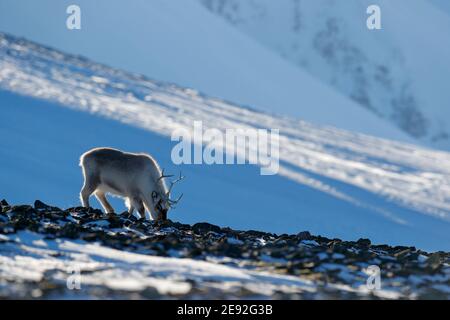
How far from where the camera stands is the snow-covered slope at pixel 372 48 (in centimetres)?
10488

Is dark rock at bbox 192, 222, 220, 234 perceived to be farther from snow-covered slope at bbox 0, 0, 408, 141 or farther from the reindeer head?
snow-covered slope at bbox 0, 0, 408, 141

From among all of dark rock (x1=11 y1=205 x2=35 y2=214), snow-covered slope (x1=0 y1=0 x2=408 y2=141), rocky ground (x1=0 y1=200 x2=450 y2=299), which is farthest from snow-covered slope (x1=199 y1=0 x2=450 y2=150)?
dark rock (x1=11 y1=205 x2=35 y2=214)

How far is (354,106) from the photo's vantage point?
74.1 meters

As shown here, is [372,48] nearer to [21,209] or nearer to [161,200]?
[161,200]

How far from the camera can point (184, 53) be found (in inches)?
2864

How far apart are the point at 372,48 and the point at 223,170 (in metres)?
86.6

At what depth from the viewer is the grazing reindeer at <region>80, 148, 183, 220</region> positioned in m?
14.1

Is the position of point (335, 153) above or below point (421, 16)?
below

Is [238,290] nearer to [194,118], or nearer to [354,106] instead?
[194,118]

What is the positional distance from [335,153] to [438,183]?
15.0 feet

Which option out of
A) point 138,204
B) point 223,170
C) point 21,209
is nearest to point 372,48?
point 223,170

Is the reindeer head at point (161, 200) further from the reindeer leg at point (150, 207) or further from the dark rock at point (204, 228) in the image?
the dark rock at point (204, 228)
